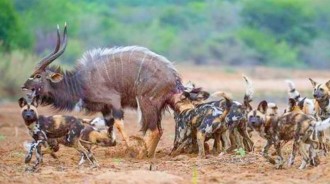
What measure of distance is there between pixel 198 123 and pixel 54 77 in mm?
2397

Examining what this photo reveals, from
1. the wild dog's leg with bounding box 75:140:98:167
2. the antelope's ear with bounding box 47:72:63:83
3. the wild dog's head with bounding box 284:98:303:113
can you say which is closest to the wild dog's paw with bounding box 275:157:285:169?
the wild dog's head with bounding box 284:98:303:113

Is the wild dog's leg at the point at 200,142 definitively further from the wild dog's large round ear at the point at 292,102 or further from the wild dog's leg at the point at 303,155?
the wild dog's leg at the point at 303,155

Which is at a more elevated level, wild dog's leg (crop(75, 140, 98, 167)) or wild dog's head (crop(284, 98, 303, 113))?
wild dog's head (crop(284, 98, 303, 113))

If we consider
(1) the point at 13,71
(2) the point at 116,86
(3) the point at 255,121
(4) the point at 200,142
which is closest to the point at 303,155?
(3) the point at 255,121

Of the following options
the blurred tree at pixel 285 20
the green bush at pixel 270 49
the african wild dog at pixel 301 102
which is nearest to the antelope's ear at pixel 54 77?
the african wild dog at pixel 301 102

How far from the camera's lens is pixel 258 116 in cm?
1232

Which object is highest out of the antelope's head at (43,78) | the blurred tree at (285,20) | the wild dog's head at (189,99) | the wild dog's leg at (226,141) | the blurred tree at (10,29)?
the blurred tree at (285,20)

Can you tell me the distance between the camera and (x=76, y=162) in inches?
522

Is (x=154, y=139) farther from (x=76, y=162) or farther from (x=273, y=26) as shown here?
(x=273, y=26)

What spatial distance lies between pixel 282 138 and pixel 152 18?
2015 inches

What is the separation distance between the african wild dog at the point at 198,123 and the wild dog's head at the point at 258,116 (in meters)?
1.43

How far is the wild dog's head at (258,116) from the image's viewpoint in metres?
12.3

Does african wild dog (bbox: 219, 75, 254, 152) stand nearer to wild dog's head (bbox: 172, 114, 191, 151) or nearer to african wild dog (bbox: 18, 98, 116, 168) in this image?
wild dog's head (bbox: 172, 114, 191, 151)

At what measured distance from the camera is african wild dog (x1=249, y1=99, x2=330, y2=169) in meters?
11.9
